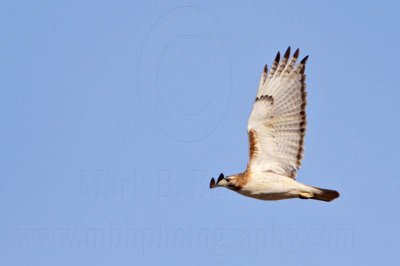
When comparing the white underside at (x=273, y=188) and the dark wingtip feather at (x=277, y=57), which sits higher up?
the dark wingtip feather at (x=277, y=57)

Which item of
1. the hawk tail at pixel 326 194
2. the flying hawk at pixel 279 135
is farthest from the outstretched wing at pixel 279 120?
the hawk tail at pixel 326 194

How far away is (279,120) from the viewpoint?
15938 mm

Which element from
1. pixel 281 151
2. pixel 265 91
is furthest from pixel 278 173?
pixel 265 91

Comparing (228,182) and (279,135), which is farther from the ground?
(279,135)

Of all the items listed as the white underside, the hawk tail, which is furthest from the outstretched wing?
the hawk tail

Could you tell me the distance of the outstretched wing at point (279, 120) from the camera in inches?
616

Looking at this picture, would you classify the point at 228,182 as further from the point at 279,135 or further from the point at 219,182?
the point at 279,135

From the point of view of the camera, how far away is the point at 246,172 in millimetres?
15188

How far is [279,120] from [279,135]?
0.30m

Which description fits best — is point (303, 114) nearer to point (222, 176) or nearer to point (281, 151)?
point (281, 151)

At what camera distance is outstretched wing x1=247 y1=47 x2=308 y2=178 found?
15641 mm

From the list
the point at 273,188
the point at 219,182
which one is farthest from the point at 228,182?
the point at 273,188

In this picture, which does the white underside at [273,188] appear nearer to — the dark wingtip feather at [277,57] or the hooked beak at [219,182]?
the hooked beak at [219,182]

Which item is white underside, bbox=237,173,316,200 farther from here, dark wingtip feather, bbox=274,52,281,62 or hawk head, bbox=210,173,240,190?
dark wingtip feather, bbox=274,52,281,62
